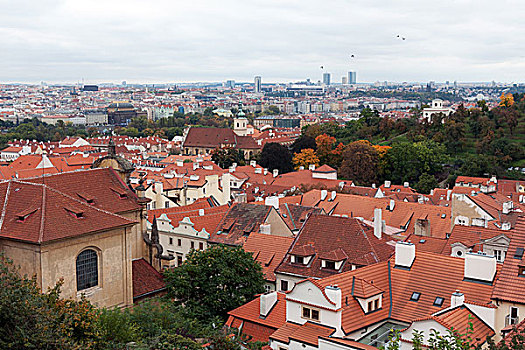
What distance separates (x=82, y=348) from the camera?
17109 mm

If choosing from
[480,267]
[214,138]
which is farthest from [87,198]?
[214,138]

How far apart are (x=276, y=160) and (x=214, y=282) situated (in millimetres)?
76571

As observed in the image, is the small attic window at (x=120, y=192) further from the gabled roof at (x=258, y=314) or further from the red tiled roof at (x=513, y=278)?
the red tiled roof at (x=513, y=278)

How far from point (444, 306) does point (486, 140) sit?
77278mm

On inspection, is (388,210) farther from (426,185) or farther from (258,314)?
(426,185)

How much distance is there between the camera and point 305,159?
343 feet

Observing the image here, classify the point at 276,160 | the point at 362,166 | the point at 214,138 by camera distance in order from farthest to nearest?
the point at 214,138 < the point at 276,160 < the point at 362,166

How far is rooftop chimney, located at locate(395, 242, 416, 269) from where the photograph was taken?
27.6 m

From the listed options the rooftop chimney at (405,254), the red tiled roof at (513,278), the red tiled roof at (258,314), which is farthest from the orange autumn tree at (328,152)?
the red tiled roof at (513,278)

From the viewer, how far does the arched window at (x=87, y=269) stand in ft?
90.2

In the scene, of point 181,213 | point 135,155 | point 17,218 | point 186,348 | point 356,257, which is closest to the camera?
point 186,348

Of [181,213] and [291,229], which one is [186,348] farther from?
[181,213]

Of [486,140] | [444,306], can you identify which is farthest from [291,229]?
[486,140]

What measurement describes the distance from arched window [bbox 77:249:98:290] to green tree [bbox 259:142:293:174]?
77.5 m
